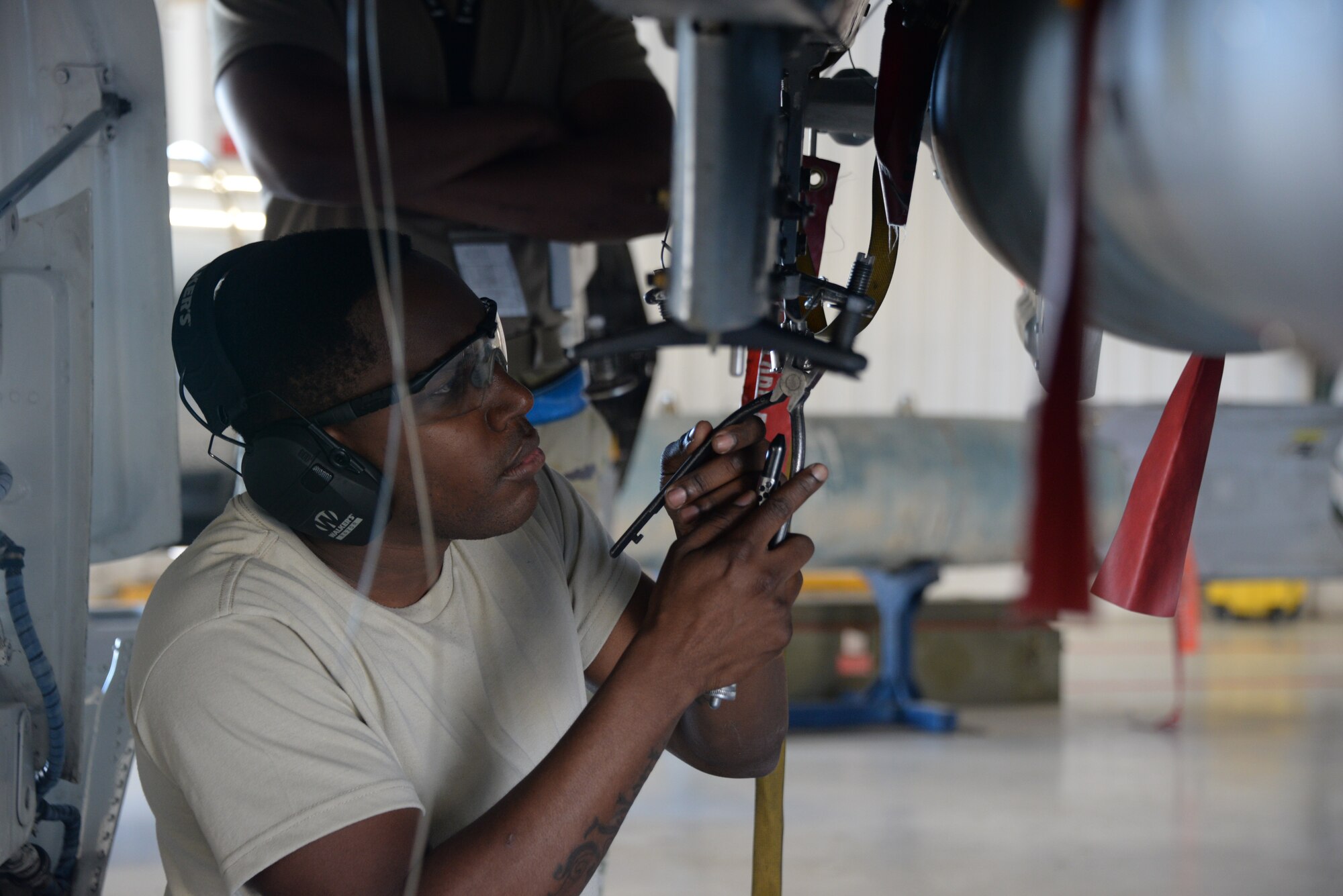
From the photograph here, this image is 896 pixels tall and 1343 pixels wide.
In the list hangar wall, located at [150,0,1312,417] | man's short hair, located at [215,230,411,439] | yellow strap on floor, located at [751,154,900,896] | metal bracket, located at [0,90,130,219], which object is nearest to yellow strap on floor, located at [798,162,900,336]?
yellow strap on floor, located at [751,154,900,896]

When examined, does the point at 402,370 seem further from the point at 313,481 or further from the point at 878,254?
the point at 878,254

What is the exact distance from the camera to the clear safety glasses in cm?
101

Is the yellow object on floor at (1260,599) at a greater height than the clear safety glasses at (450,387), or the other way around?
the clear safety glasses at (450,387)

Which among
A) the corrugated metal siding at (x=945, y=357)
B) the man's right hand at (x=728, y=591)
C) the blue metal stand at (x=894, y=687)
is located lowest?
the blue metal stand at (x=894, y=687)

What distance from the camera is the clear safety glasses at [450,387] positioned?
3.32 ft

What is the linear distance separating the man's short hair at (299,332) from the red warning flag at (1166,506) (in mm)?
628

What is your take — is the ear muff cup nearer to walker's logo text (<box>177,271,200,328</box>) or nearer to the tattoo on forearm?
walker's logo text (<box>177,271,200,328</box>)

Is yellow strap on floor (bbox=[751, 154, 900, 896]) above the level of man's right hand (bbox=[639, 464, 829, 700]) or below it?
below

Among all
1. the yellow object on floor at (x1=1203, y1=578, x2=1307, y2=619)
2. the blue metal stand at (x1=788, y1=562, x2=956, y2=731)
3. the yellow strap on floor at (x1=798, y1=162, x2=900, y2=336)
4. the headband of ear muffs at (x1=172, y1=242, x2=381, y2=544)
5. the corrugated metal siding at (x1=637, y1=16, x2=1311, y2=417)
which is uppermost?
the yellow strap on floor at (x1=798, y1=162, x2=900, y2=336)

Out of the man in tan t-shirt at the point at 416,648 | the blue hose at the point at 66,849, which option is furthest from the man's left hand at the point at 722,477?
the blue hose at the point at 66,849

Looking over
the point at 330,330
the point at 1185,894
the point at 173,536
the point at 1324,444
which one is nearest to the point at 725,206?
the point at 330,330

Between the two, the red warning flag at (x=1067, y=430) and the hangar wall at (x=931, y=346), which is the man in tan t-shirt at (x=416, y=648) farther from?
the hangar wall at (x=931, y=346)

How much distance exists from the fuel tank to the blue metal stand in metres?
3.69

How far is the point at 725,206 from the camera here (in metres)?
0.57
